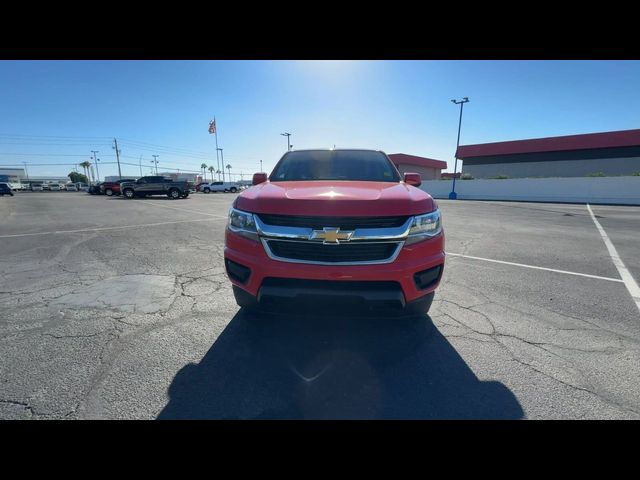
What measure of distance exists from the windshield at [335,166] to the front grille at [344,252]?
56.0 inches

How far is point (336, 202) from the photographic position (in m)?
2.21

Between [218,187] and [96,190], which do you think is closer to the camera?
[96,190]

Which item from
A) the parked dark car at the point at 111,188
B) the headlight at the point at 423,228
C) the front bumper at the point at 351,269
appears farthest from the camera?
the parked dark car at the point at 111,188

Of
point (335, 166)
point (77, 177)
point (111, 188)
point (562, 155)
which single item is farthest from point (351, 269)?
point (77, 177)

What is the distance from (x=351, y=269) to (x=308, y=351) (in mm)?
876

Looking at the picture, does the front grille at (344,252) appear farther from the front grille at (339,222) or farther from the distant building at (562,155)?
the distant building at (562,155)

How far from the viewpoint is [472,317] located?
3049 millimetres

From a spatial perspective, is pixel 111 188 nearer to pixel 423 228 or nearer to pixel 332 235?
pixel 332 235

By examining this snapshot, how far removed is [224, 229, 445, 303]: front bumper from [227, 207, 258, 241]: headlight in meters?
0.06

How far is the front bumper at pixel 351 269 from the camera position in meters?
2.09

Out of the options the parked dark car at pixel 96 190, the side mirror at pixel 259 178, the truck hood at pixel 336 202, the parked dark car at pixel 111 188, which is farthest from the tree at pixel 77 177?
the truck hood at pixel 336 202
